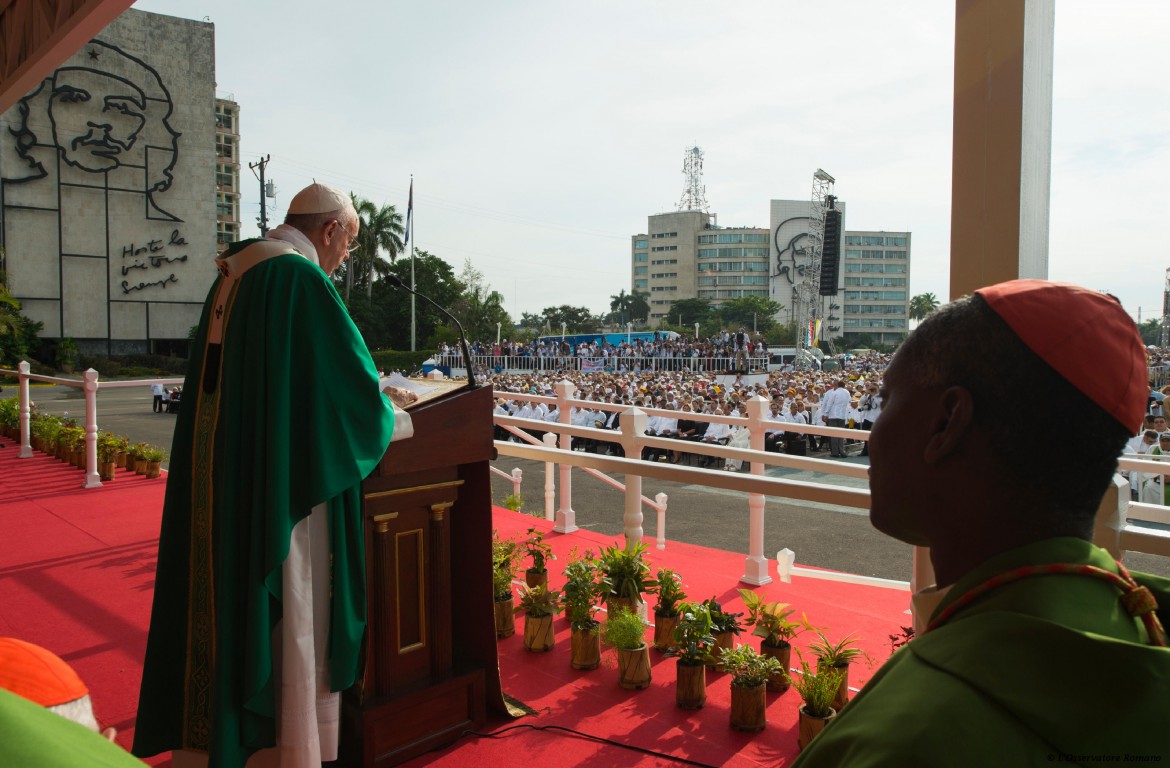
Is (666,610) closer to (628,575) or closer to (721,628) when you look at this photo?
(628,575)

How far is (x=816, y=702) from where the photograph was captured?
9.71 feet

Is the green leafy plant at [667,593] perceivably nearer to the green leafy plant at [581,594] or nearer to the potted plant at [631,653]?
the green leafy plant at [581,594]

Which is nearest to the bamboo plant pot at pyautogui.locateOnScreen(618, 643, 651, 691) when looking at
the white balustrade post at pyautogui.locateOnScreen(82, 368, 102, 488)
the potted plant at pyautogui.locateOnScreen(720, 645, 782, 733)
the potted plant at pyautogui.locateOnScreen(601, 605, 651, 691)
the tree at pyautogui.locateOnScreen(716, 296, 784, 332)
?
the potted plant at pyautogui.locateOnScreen(601, 605, 651, 691)

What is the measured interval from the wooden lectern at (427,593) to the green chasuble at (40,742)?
226cm

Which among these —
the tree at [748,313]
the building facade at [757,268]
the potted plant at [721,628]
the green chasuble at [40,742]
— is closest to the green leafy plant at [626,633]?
the potted plant at [721,628]

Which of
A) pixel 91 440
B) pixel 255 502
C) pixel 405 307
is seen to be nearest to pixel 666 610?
pixel 255 502

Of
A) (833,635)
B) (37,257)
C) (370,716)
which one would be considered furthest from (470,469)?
(37,257)

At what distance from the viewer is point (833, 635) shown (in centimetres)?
438

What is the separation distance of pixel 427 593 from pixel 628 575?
136 cm

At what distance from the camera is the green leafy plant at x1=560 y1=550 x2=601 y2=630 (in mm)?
3807

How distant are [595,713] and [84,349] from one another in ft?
145

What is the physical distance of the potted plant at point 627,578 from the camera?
157 inches

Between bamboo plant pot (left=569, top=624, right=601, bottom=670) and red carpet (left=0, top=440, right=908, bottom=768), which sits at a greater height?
bamboo plant pot (left=569, top=624, right=601, bottom=670)

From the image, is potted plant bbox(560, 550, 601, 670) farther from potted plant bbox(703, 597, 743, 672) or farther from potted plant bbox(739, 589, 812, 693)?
potted plant bbox(739, 589, 812, 693)
